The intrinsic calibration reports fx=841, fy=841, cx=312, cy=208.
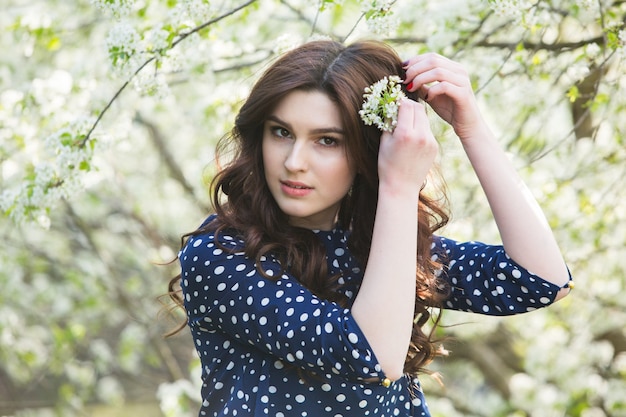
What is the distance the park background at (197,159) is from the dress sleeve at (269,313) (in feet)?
1.33

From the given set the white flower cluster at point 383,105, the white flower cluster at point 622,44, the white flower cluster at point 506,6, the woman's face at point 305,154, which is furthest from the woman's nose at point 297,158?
the white flower cluster at point 622,44

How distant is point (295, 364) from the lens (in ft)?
5.13

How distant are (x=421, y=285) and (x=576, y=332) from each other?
3520mm

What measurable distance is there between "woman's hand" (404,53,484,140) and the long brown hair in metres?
0.06

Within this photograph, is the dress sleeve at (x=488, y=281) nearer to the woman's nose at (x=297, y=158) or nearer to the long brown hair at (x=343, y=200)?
the long brown hair at (x=343, y=200)

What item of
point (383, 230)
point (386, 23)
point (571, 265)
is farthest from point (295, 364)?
point (571, 265)

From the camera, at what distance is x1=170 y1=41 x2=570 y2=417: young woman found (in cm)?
153

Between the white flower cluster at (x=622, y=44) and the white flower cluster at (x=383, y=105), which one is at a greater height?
the white flower cluster at (x=622, y=44)

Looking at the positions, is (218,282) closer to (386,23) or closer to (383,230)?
(383,230)

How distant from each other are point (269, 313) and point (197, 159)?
4041mm

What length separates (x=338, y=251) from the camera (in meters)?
1.90

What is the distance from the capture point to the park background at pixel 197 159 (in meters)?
2.61

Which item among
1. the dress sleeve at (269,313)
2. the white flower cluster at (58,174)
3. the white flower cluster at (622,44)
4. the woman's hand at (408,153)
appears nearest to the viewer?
the dress sleeve at (269,313)

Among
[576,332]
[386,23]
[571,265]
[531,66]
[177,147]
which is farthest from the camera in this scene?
[177,147]
